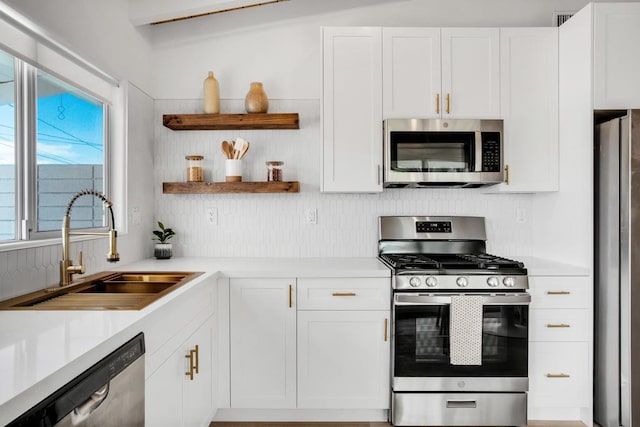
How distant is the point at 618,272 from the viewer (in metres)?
2.43

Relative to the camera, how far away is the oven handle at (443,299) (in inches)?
97.1

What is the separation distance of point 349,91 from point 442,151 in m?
0.70

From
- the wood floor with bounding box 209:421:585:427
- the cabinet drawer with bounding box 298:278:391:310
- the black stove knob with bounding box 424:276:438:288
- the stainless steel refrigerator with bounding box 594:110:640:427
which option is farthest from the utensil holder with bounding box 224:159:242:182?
the stainless steel refrigerator with bounding box 594:110:640:427

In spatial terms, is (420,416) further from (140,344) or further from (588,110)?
(588,110)

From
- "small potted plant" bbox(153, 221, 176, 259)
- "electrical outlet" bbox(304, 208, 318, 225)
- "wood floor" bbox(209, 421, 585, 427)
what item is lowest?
"wood floor" bbox(209, 421, 585, 427)

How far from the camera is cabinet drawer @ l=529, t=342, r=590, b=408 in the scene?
2.58m

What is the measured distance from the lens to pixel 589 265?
101 inches

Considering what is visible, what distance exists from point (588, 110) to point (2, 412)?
2.91 m

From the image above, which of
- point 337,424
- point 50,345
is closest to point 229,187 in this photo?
point 337,424

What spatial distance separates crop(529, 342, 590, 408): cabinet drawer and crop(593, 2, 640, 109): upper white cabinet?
55.5 inches

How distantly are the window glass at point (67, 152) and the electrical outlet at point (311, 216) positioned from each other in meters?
1.32

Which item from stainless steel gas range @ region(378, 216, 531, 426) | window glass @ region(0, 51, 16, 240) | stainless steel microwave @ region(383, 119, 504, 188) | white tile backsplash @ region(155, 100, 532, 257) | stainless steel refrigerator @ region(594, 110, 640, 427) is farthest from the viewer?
white tile backsplash @ region(155, 100, 532, 257)

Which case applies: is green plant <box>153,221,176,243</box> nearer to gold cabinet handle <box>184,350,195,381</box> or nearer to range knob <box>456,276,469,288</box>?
gold cabinet handle <box>184,350,195,381</box>

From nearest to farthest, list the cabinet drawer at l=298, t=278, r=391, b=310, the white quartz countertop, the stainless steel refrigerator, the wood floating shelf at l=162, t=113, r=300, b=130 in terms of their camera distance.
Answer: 1. the white quartz countertop
2. the stainless steel refrigerator
3. the cabinet drawer at l=298, t=278, r=391, b=310
4. the wood floating shelf at l=162, t=113, r=300, b=130
